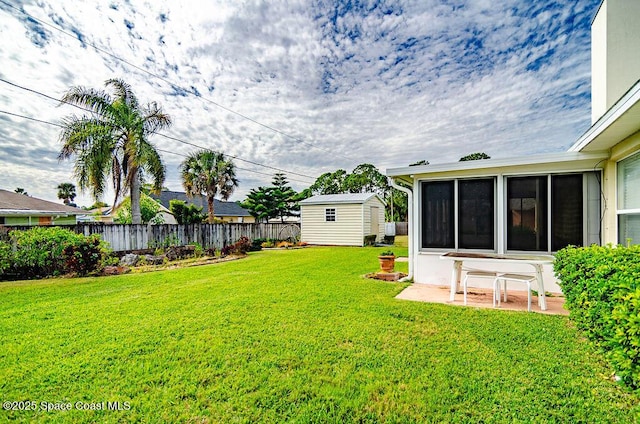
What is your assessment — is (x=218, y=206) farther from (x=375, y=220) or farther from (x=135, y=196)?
(x=375, y=220)

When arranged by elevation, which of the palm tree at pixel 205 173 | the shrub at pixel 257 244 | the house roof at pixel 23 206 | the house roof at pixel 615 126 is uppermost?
the palm tree at pixel 205 173

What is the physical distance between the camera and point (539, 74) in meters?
8.66

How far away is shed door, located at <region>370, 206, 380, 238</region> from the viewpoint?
57.9ft

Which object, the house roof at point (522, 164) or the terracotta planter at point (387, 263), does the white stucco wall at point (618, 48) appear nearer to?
the house roof at point (522, 164)

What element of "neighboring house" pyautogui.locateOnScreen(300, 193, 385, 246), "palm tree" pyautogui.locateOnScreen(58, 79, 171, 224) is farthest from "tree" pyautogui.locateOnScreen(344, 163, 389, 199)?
"palm tree" pyautogui.locateOnScreen(58, 79, 171, 224)

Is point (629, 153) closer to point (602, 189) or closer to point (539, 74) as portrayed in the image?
point (602, 189)

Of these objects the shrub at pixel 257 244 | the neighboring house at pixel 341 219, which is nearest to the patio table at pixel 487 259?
the neighboring house at pixel 341 219

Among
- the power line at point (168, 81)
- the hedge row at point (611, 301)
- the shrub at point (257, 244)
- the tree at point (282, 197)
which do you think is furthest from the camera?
the tree at point (282, 197)

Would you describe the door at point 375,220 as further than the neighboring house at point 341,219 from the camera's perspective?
Yes

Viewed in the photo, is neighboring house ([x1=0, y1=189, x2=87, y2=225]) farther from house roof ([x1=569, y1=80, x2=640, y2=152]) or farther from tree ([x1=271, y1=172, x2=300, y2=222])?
house roof ([x1=569, y1=80, x2=640, y2=152])

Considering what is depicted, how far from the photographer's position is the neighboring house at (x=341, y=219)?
16.3 metres

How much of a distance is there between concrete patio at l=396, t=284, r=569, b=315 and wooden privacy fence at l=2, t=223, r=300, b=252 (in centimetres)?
1048

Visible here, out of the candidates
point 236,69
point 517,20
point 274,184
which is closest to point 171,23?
point 236,69

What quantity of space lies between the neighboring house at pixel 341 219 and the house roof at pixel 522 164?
32.8ft
